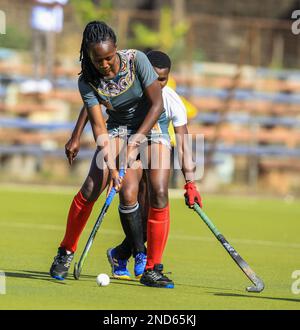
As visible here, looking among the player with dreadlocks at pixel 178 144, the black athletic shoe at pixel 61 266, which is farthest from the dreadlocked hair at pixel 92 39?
the black athletic shoe at pixel 61 266

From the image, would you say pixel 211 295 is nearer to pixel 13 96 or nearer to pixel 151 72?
pixel 151 72

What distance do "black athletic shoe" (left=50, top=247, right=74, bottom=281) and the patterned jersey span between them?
1329 millimetres

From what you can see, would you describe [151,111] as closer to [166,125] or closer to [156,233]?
[166,125]

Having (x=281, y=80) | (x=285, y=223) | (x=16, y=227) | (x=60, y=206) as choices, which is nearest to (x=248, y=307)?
(x=16, y=227)

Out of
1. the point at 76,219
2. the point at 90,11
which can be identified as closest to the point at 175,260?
the point at 76,219

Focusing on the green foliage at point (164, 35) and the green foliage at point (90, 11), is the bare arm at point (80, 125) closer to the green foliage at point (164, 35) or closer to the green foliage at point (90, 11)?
the green foliage at point (90, 11)

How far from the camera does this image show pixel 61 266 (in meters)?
9.08

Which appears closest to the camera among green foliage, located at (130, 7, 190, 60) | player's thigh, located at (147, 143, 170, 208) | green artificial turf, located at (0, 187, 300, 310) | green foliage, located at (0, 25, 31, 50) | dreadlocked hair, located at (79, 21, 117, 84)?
green artificial turf, located at (0, 187, 300, 310)

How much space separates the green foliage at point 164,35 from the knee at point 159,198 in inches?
669

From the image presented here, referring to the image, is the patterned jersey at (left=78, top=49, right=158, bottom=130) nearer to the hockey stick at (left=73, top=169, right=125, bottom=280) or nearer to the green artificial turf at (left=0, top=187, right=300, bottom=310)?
the hockey stick at (left=73, top=169, right=125, bottom=280)

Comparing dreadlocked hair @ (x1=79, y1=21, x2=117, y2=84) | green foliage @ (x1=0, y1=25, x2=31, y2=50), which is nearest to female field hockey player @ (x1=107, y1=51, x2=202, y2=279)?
dreadlocked hair @ (x1=79, y1=21, x2=117, y2=84)

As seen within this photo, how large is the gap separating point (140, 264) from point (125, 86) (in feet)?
5.43

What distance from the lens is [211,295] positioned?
27.5 feet

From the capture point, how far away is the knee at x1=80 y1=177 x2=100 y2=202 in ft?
29.7
